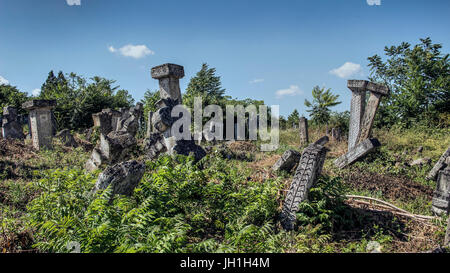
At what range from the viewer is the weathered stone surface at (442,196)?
20.2 feet

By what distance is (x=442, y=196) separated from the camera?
6.25 m

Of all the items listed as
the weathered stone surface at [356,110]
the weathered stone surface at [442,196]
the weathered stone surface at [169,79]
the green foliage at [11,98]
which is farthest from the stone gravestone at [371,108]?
the green foliage at [11,98]

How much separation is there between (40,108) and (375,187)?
12.4 m

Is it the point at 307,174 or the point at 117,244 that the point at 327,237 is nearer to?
the point at 307,174

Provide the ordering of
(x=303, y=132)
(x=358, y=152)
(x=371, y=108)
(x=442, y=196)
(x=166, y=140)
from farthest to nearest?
(x=303, y=132) → (x=371, y=108) → (x=358, y=152) → (x=166, y=140) → (x=442, y=196)

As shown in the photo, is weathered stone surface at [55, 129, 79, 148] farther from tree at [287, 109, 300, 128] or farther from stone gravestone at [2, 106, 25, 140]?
tree at [287, 109, 300, 128]

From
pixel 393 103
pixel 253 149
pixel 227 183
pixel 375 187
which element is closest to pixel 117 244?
pixel 227 183

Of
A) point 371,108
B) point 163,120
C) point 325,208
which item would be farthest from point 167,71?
point 325,208

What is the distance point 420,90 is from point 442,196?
587 inches

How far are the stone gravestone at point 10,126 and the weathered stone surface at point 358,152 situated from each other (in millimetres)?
14889

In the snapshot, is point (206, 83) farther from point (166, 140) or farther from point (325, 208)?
point (325, 208)

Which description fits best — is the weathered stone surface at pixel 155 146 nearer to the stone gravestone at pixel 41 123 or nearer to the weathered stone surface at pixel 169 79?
the weathered stone surface at pixel 169 79

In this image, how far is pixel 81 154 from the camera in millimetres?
11672
